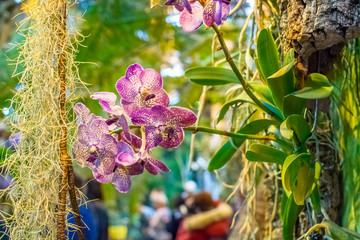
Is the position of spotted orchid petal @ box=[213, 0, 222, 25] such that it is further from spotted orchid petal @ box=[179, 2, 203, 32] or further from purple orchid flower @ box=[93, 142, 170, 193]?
purple orchid flower @ box=[93, 142, 170, 193]

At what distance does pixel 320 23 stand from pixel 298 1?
0.06 m

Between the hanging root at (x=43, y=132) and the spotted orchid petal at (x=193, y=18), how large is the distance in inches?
6.8

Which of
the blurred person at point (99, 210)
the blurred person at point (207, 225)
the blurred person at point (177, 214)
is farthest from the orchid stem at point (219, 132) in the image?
the blurred person at point (177, 214)

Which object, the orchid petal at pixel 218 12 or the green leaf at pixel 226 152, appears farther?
the green leaf at pixel 226 152

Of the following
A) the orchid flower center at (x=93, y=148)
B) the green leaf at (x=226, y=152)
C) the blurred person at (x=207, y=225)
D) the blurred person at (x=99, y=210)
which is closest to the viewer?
the orchid flower center at (x=93, y=148)

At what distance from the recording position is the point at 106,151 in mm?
584

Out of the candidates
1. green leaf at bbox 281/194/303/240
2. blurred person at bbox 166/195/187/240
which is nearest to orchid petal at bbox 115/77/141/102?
green leaf at bbox 281/194/303/240

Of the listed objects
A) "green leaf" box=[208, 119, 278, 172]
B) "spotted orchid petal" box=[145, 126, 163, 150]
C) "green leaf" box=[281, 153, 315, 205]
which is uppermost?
"spotted orchid petal" box=[145, 126, 163, 150]

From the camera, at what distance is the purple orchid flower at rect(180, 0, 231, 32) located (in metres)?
0.58

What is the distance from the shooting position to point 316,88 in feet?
1.98

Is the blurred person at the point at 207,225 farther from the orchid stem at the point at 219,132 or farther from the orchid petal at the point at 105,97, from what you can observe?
the orchid petal at the point at 105,97

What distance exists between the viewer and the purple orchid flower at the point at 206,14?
0.58 meters

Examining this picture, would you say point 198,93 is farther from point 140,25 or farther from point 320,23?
point 320,23

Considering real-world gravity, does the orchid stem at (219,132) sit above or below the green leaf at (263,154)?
above
